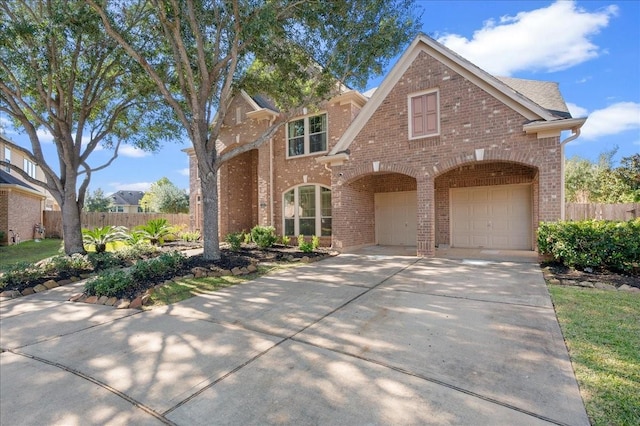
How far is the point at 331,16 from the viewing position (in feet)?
29.2

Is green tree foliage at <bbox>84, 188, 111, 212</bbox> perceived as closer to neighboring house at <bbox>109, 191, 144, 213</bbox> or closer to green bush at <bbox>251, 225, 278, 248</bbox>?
neighboring house at <bbox>109, 191, 144, 213</bbox>

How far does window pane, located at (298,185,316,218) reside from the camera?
13.9 m

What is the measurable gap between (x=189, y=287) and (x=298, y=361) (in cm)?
418

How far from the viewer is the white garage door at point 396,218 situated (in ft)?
42.3

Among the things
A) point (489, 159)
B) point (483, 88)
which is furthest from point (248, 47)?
point (489, 159)

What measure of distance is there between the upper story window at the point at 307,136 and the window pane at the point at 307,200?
63.5 inches

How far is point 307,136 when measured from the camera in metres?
14.2

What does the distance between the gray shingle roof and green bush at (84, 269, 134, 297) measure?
1118 cm

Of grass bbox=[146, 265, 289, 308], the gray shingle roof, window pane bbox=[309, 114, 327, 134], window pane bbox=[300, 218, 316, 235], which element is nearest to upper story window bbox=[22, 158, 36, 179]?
window pane bbox=[300, 218, 316, 235]

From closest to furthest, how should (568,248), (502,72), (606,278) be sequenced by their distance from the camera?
(606,278), (568,248), (502,72)

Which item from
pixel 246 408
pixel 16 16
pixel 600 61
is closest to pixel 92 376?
pixel 246 408

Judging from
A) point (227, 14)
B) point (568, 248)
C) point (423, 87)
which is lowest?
point (568, 248)

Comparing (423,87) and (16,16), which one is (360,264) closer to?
(423,87)

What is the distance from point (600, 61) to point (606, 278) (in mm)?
11342
